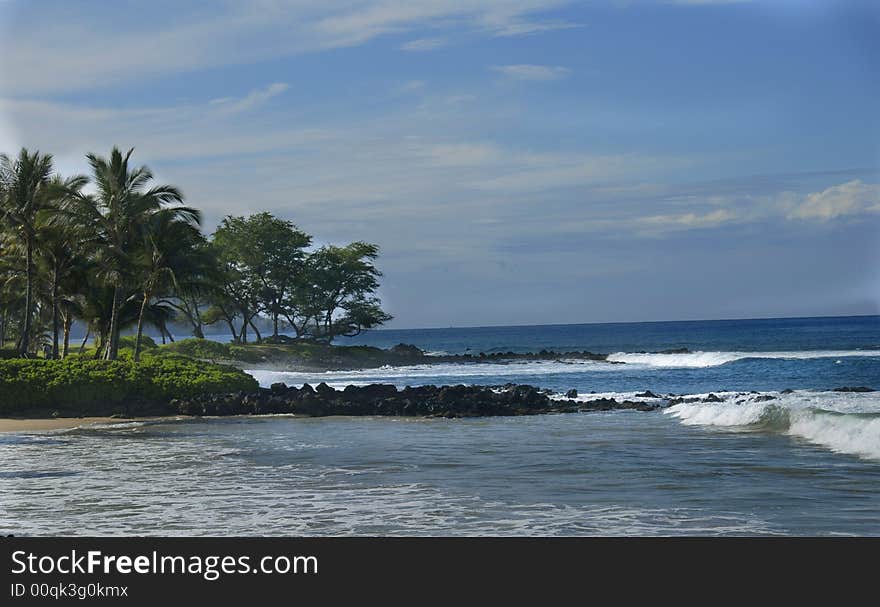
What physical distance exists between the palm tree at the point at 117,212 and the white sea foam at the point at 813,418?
15.3 metres

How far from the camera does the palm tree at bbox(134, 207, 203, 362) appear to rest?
2758cm

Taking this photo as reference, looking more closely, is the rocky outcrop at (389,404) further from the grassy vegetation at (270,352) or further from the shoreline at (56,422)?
the grassy vegetation at (270,352)

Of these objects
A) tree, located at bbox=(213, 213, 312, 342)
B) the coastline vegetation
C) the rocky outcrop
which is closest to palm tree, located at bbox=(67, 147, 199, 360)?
the coastline vegetation

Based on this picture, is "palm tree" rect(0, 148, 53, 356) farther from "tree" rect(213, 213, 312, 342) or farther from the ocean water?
"tree" rect(213, 213, 312, 342)

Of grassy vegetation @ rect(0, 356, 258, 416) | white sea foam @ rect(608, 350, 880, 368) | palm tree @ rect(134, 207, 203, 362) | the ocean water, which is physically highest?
palm tree @ rect(134, 207, 203, 362)

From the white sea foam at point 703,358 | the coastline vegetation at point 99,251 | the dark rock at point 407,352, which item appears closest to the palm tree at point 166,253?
the coastline vegetation at point 99,251

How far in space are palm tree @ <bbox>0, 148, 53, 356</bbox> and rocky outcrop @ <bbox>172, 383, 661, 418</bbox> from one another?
860 cm

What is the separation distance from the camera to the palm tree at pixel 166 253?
2758 centimetres

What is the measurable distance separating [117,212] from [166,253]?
1736mm

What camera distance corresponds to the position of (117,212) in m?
27.5

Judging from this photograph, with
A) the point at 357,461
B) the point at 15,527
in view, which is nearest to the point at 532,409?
the point at 357,461

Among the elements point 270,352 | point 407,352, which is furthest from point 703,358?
point 270,352

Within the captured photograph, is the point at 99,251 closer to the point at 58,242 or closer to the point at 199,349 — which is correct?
the point at 58,242
